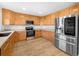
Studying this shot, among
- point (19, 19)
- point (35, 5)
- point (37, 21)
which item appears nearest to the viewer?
point (35, 5)

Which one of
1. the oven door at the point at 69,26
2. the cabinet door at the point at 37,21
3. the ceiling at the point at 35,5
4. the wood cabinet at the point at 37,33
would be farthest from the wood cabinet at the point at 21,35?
the oven door at the point at 69,26

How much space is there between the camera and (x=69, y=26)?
2770 millimetres

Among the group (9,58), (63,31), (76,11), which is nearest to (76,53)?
(63,31)

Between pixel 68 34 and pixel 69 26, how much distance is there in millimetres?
253

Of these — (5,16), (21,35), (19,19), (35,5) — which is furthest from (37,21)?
(35,5)

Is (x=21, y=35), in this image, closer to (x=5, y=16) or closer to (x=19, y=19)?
(x=19, y=19)

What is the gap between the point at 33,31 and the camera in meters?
6.05

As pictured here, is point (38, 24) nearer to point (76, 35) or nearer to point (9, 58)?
point (76, 35)

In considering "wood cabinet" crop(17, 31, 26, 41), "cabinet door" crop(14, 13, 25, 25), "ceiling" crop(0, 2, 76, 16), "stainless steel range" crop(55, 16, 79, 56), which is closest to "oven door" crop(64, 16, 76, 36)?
"stainless steel range" crop(55, 16, 79, 56)

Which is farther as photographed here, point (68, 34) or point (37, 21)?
point (37, 21)

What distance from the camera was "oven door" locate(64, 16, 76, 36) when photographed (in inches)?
102

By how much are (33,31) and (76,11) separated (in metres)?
3.67

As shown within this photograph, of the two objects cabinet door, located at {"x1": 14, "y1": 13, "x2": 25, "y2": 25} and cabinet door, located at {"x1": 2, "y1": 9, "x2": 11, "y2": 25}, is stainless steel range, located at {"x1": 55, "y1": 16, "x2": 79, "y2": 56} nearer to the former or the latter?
cabinet door, located at {"x1": 2, "y1": 9, "x2": 11, "y2": 25}

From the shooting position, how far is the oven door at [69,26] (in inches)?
102
